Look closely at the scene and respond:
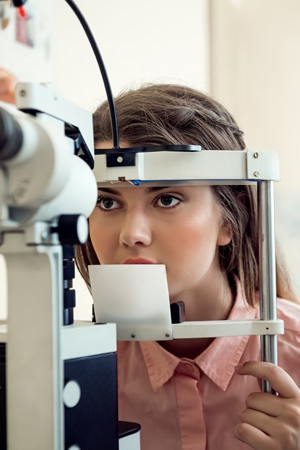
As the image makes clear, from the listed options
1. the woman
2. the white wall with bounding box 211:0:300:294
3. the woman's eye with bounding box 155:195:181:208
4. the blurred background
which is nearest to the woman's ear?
the woman

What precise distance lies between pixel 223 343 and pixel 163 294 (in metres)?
0.37

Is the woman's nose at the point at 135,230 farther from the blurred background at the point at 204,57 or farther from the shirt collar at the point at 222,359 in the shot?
the blurred background at the point at 204,57

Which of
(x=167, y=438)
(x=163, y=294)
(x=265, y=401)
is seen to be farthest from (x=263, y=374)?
(x=167, y=438)

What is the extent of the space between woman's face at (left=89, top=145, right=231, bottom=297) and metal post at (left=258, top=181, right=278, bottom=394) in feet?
0.46

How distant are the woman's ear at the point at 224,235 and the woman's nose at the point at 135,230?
20 cm

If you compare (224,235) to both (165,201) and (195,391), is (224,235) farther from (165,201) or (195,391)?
(195,391)

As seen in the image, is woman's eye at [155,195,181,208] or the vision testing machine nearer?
the vision testing machine

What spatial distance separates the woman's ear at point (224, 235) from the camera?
0.97m

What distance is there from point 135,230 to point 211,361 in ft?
1.10

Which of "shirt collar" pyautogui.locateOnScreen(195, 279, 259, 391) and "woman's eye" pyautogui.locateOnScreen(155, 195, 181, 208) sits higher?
"woman's eye" pyautogui.locateOnScreen(155, 195, 181, 208)

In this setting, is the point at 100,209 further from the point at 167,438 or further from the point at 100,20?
the point at 100,20

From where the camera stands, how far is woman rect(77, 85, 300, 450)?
2.67 ft

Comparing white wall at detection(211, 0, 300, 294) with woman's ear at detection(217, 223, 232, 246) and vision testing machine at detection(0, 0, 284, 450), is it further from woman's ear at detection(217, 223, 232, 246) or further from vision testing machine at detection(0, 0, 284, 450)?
vision testing machine at detection(0, 0, 284, 450)

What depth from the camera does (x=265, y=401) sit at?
0.73m
